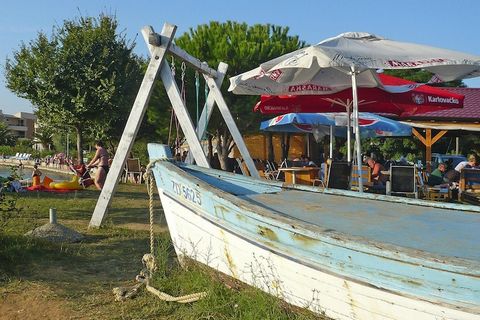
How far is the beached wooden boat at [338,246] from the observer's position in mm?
2420

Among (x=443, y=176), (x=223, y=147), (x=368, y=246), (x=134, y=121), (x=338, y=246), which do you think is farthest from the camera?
(x=223, y=147)

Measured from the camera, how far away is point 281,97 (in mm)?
9609

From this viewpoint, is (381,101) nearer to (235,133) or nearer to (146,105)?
(235,133)

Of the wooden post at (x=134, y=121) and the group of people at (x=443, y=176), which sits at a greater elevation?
the wooden post at (x=134, y=121)

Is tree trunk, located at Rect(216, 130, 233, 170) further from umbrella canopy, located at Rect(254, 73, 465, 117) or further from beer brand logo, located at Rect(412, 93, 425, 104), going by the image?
beer brand logo, located at Rect(412, 93, 425, 104)

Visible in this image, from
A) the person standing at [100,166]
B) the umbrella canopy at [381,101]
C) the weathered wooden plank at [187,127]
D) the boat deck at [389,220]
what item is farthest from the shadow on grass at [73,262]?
the person standing at [100,166]

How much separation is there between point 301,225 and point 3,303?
8.81 feet

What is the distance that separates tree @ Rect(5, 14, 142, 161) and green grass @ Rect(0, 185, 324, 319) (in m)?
10.6

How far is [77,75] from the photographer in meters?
17.4

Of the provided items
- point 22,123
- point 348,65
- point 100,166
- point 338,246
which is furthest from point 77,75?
point 22,123

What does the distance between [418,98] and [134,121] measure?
5066 mm

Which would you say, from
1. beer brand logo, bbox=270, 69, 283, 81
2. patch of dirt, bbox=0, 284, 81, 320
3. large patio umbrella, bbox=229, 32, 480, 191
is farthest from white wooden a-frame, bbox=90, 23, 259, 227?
patch of dirt, bbox=0, 284, 81, 320

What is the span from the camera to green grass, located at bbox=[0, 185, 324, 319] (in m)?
3.67

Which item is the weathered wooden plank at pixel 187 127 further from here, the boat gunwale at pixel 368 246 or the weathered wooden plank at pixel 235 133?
the boat gunwale at pixel 368 246
